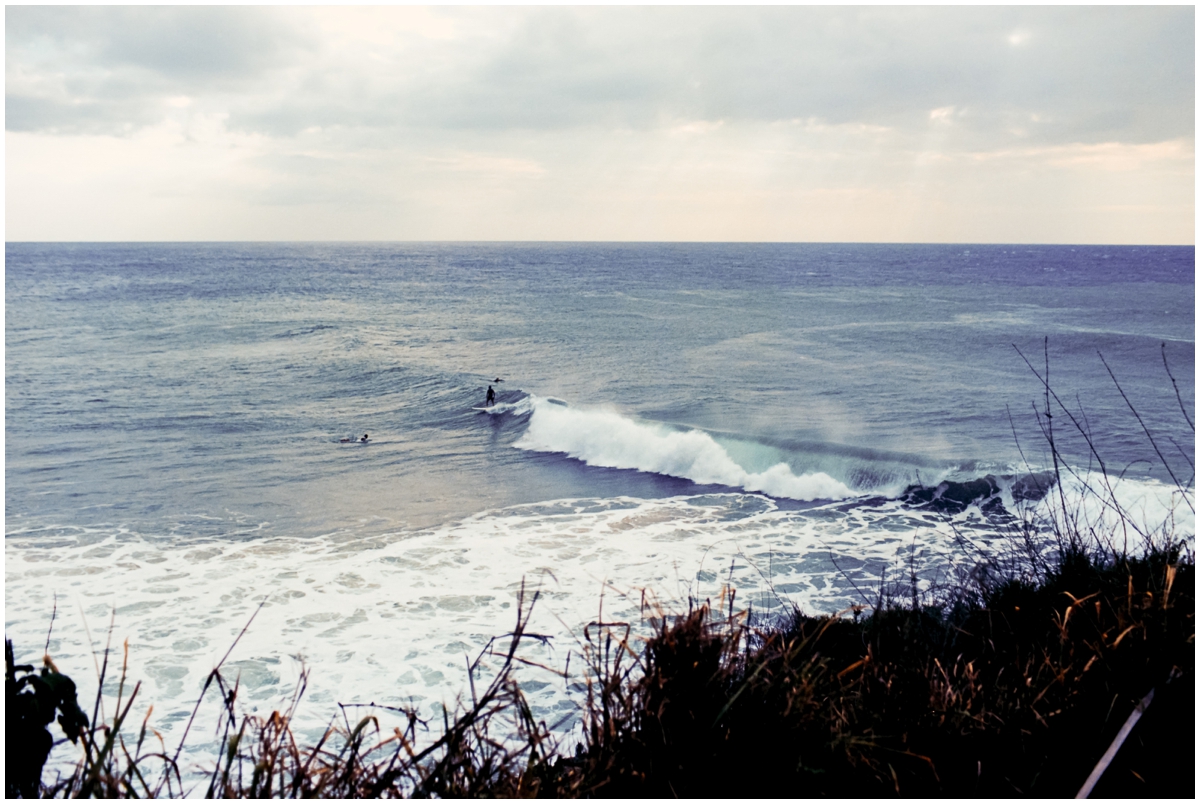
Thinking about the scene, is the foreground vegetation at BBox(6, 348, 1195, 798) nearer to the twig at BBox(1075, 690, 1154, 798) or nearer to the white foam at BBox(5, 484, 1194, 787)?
the twig at BBox(1075, 690, 1154, 798)

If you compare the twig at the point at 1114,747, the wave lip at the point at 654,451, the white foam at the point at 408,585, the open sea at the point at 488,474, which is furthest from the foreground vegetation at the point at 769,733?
the wave lip at the point at 654,451

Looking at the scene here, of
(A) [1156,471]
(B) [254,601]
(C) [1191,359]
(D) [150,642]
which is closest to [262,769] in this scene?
(D) [150,642]

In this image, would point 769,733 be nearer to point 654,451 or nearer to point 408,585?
point 408,585

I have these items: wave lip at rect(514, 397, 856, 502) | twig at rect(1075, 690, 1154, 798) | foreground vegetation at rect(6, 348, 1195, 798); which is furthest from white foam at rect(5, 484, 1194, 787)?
twig at rect(1075, 690, 1154, 798)

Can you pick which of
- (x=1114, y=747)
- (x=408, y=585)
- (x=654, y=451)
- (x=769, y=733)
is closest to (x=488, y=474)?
(x=654, y=451)

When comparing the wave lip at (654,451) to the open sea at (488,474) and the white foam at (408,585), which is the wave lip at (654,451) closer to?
the open sea at (488,474)
